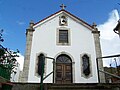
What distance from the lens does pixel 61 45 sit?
50.6 feet

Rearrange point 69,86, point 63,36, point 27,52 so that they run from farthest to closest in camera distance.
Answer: point 63,36 → point 27,52 → point 69,86

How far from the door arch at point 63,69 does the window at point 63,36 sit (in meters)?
1.27

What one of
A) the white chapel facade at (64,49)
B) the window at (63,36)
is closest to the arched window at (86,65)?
the white chapel facade at (64,49)

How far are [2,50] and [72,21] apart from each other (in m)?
9.09

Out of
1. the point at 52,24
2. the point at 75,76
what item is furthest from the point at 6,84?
the point at 52,24

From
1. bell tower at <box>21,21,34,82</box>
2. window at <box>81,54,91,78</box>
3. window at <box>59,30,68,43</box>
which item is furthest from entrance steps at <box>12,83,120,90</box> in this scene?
window at <box>59,30,68,43</box>

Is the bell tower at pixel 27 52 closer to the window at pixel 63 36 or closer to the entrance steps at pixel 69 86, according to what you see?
the window at pixel 63 36

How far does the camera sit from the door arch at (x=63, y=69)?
14250 mm

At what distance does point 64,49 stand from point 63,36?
1518 millimetres

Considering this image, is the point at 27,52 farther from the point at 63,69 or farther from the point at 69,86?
the point at 69,86

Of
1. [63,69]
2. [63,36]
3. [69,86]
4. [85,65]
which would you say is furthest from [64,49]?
[69,86]

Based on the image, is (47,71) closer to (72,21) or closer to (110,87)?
(72,21)

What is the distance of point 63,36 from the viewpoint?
16156 millimetres

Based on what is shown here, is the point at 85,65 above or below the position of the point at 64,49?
below
